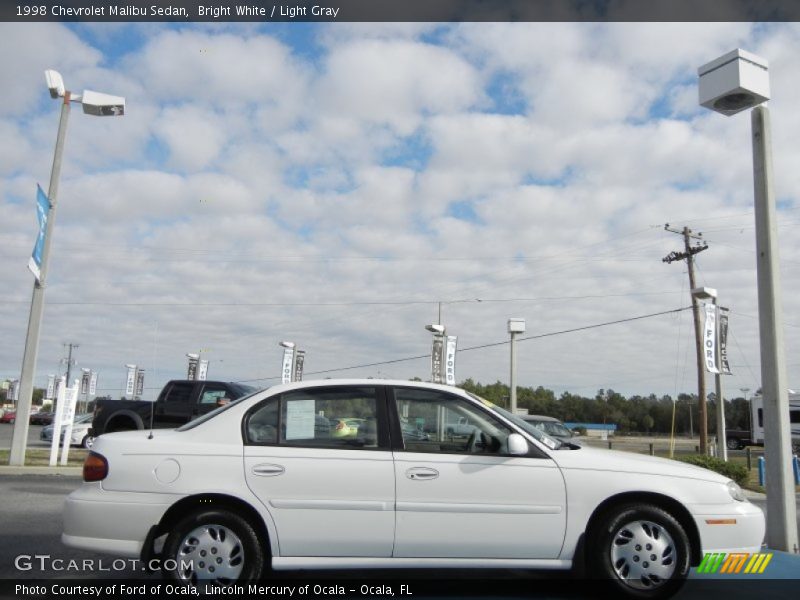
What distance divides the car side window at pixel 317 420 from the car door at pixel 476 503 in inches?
12.0

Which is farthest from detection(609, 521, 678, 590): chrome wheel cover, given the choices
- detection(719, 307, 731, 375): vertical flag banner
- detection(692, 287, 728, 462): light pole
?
detection(719, 307, 731, 375): vertical flag banner

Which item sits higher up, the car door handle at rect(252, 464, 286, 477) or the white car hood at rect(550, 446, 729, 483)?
the white car hood at rect(550, 446, 729, 483)

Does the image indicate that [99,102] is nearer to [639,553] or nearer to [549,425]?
[549,425]

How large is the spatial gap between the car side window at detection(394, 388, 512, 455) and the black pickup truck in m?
11.3

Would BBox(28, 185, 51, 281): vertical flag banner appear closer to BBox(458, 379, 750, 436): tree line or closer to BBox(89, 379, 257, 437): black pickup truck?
BBox(89, 379, 257, 437): black pickup truck

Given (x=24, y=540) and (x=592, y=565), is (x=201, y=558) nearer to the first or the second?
(x=592, y=565)

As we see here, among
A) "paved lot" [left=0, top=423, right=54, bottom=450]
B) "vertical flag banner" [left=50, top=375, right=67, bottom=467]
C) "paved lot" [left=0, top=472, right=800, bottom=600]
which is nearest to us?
"paved lot" [left=0, top=472, right=800, bottom=600]

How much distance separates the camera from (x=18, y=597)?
505 centimetres

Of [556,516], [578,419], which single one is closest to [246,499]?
[556,516]

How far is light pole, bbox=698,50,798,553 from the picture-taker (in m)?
7.21

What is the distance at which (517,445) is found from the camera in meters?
5.06

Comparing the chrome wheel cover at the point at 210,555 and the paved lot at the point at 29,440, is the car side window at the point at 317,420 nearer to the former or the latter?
the chrome wheel cover at the point at 210,555

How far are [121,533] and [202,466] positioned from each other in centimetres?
65

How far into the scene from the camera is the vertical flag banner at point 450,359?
2604 centimetres
